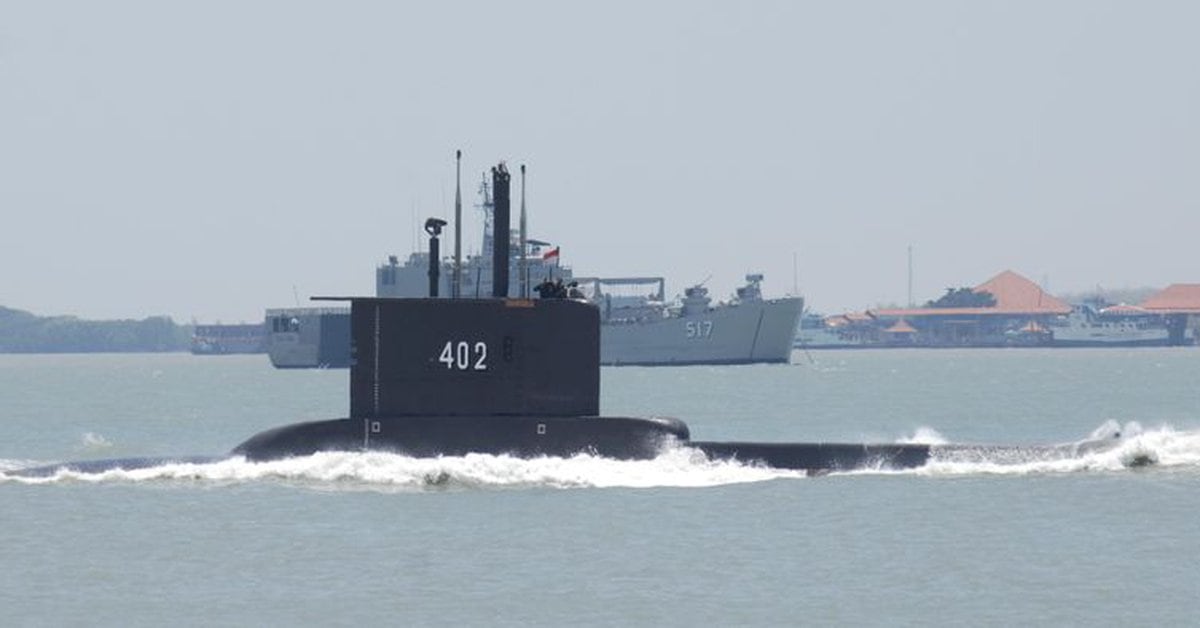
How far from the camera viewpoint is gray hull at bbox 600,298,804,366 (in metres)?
146

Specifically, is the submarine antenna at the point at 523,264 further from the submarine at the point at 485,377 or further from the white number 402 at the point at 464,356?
the white number 402 at the point at 464,356

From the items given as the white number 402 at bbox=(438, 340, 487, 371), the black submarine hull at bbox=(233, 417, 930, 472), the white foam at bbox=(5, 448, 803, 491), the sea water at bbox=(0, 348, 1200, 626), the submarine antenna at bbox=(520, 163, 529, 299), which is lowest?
the sea water at bbox=(0, 348, 1200, 626)

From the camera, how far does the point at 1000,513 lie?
30266 mm

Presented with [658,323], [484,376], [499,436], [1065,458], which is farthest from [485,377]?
[658,323]

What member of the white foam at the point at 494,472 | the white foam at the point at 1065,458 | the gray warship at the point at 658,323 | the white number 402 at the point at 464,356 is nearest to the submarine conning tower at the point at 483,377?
the white number 402 at the point at 464,356

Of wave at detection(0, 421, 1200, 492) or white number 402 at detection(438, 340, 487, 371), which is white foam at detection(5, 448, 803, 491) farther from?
white number 402 at detection(438, 340, 487, 371)

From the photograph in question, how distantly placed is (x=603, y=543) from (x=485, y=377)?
15.1ft

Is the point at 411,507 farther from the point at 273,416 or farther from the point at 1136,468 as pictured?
the point at 273,416

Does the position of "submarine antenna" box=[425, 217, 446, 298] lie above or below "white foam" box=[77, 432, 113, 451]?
above

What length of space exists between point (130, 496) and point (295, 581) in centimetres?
929

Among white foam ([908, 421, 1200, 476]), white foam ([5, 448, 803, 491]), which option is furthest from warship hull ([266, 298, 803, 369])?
white foam ([5, 448, 803, 491])

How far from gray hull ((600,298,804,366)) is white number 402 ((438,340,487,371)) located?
112 metres

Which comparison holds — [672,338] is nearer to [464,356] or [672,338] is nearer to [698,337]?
[698,337]

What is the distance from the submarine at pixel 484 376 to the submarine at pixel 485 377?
1 centimetres
